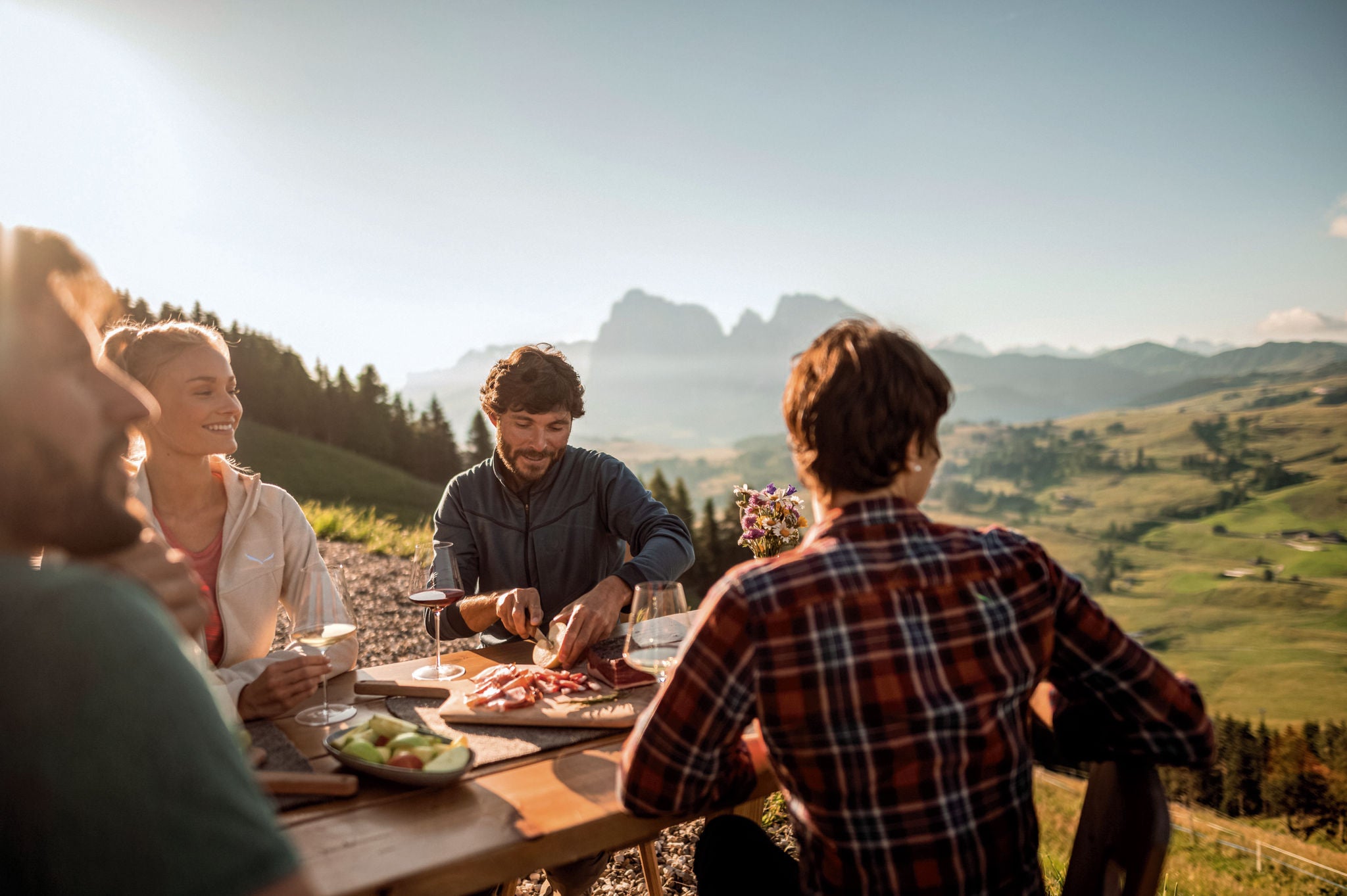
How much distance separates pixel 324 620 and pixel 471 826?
2.98 ft

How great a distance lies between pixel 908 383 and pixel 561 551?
2.64 metres

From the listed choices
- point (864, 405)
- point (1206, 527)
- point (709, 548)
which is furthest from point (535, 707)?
point (1206, 527)

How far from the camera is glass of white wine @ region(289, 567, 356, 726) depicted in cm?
228

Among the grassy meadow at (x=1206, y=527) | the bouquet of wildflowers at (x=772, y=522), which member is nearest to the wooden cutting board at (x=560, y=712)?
the bouquet of wildflowers at (x=772, y=522)

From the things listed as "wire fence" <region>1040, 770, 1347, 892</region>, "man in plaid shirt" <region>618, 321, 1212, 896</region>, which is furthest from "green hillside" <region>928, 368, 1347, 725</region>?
"man in plaid shirt" <region>618, 321, 1212, 896</region>

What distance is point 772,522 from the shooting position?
363 cm

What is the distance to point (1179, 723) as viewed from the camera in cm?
172

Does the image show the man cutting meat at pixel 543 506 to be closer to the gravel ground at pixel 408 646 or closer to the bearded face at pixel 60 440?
the gravel ground at pixel 408 646

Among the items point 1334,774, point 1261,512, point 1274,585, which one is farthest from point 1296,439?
point 1334,774

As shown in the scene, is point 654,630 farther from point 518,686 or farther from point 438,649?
point 438,649

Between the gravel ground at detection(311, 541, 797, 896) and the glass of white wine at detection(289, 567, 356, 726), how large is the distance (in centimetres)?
6

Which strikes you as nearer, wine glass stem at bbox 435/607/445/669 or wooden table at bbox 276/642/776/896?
wooden table at bbox 276/642/776/896

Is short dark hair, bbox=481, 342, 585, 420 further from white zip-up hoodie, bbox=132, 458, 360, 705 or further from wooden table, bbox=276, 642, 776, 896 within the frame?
wooden table, bbox=276, 642, 776, 896

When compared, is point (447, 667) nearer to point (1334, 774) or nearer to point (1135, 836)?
point (1135, 836)
